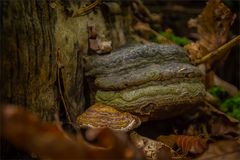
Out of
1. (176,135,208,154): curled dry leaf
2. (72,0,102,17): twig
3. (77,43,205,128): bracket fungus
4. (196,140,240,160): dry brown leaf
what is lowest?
(176,135,208,154): curled dry leaf

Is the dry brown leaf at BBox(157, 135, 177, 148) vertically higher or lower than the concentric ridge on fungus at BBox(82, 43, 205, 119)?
lower

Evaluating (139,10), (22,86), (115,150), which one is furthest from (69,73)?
(139,10)

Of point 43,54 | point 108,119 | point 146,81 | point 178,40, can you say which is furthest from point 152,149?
point 178,40

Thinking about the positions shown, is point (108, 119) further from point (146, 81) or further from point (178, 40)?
point (178, 40)

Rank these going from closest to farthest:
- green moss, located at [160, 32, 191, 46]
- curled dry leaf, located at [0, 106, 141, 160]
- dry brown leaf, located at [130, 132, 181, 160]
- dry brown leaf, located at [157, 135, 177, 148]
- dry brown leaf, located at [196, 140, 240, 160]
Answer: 1. curled dry leaf, located at [0, 106, 141, 160]
2. dry brown leaf, located at [196, 140, 240, 160]
3. dry brown leaf, located at [130, 132, 181, 160]
4. dry brown leaf, located at [157, 135, 177, 148]
5. green moss, located at [160, 32, 191, 46]

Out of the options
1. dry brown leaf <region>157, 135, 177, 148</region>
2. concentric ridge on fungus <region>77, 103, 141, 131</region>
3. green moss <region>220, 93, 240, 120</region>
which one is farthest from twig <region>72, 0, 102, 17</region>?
green moss <region>220, 93, 240, 120</region>

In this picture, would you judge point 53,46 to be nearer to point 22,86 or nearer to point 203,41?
point 22,86

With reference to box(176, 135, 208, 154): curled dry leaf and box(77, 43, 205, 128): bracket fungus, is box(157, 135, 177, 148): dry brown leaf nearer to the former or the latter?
box(176, 135, 208, 154): curled dry leaf
